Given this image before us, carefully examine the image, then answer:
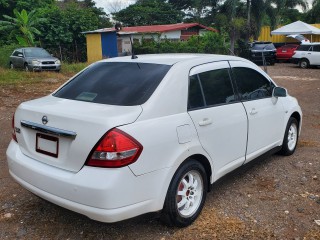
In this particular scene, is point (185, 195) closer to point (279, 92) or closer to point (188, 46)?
point (279, 92)

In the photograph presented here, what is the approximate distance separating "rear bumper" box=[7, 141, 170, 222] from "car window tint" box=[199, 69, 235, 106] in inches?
39.6

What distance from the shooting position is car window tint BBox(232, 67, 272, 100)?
4.16 m

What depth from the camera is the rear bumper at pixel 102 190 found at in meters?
2.71

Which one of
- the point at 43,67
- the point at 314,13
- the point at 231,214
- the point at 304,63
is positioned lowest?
the point at 231,214

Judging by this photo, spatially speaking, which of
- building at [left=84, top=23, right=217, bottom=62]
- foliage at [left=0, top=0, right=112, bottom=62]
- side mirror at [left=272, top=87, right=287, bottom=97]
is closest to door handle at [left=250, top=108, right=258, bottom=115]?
side mirror at [left=272, top=87, right=287, bottom=97]

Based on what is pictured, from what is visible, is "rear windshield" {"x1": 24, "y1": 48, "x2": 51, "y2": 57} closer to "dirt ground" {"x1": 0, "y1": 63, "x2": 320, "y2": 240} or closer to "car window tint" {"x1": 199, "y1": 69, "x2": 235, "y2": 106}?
"dirt ground" {"x1": 0, "y1": 63, "x2": 320, "y2": 240}

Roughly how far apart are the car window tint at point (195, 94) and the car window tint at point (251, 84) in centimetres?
76

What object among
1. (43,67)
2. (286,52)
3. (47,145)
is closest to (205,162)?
(47,145)

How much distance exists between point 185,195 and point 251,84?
1736 mm

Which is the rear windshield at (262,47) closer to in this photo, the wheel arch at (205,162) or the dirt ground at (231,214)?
the dirt ground at (231,214)

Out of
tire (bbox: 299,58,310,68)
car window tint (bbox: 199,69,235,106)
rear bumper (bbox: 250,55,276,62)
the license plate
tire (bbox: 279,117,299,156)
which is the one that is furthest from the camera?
rear bumper (bbox: 250,55,276,62)

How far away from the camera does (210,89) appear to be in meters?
3.68

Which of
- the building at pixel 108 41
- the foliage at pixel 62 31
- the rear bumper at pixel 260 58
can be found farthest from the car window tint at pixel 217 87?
the building at pixel 108 41

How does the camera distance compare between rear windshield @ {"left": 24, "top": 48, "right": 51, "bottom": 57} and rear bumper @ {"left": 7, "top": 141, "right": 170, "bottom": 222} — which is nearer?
rear bumper @ {"left": 7, "top": 141, "right": 170, "bottom": 222}
